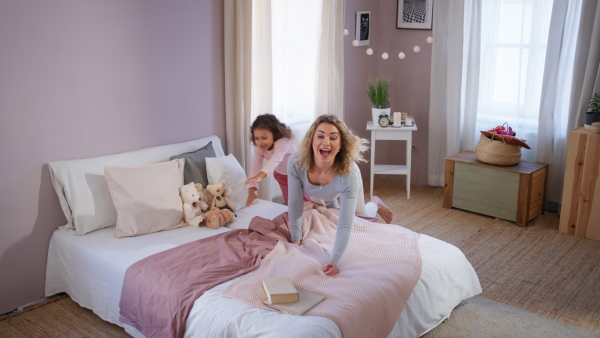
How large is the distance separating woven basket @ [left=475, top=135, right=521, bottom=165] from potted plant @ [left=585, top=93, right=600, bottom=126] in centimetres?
52

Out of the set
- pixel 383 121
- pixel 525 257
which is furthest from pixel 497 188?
pixel 383 121

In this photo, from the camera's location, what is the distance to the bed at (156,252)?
237 centimetres

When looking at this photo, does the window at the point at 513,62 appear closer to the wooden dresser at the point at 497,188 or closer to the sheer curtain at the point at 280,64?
the wooden dresser at the point at 497,188

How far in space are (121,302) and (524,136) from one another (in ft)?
10.9

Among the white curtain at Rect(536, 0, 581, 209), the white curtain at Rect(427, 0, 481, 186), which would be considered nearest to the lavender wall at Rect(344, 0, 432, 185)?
the white curtain at Rect(427, 0, 481, 186)

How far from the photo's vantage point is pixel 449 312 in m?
2.94

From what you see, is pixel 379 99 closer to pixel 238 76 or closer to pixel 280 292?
pixel 238 76

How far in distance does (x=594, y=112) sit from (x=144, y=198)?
296 cm

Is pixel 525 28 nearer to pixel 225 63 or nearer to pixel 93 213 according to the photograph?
pixel 225 63

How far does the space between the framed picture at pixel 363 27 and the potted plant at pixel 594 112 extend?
187 centimetres

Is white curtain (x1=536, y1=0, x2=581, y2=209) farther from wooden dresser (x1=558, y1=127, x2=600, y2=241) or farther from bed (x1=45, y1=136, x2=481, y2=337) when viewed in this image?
bed (x1=45, y1=136, x2=481, y2=337)

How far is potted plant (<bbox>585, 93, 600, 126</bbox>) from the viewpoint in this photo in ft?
13.2

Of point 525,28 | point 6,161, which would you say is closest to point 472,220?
point 525,28

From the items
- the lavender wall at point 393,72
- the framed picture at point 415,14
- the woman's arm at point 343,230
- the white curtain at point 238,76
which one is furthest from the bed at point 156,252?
the framed picture at point 415,14
